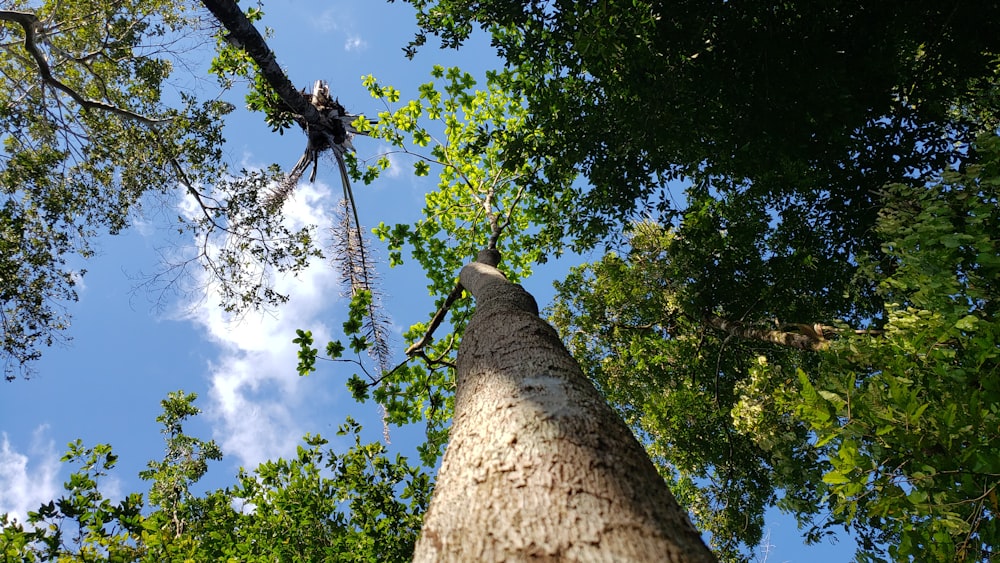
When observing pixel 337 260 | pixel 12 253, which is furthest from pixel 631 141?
pixel 12 253

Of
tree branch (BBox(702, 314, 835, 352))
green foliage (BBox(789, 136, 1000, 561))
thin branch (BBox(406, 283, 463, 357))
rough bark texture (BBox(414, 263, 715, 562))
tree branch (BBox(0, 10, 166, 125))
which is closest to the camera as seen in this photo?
rough bark texture (BBox(414, 263, 715, 562))

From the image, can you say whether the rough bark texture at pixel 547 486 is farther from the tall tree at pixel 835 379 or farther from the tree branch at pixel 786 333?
the tree branch at pixel 786 333

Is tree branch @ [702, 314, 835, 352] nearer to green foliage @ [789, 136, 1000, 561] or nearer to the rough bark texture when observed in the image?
green foliage @ [789, 136, 1000, 561]

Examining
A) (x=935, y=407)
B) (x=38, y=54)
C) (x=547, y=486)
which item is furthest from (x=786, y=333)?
(x=38, y=54)

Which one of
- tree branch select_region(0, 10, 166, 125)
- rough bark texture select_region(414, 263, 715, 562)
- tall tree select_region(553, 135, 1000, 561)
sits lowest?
rough bark texture select_region(414, 263, 715, 562)

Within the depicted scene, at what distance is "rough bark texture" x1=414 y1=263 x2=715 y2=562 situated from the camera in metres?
1.05

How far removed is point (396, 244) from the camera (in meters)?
8.27

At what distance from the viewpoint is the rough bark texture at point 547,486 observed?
1.05 metres

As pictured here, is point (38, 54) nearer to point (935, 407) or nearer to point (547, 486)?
point (547, 486)

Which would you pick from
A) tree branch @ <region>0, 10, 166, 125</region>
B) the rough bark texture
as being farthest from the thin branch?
tree branch @ <region>0, 10, 166, 125</region>

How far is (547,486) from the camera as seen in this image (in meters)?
1.22

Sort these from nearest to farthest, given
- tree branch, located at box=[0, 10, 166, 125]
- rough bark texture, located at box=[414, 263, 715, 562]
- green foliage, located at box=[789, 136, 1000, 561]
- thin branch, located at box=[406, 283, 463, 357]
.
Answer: rough bark texture, located at box=[414, 263, 715, 562] < green foliage, located at box=[789, 136, 1000, 561] < thin branch, located at box=[406, 283, 463, 357] < tree branch, located at box=[0, 10, 166, 125]

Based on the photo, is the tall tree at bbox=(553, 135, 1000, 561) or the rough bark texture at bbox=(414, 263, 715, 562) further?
the tall tree at bbox=(553, 135, 1000, 561)

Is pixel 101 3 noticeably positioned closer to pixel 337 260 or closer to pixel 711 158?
pixel 337 260
